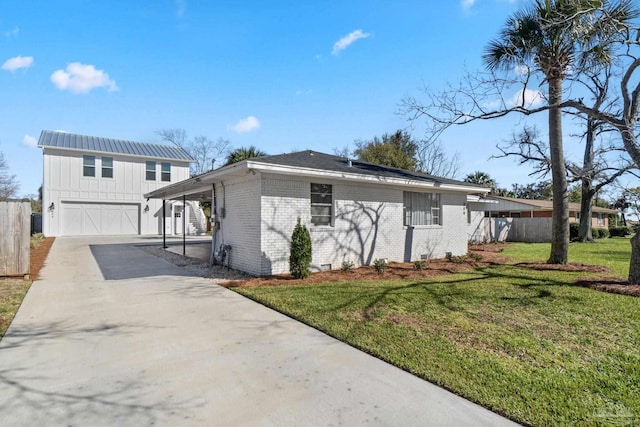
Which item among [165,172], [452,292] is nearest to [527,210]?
[452,292]

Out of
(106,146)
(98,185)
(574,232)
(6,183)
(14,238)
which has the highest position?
(106,146)

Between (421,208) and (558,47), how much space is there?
622 centimetres

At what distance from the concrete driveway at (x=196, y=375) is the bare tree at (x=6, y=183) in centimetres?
2833

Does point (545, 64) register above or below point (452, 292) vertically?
above

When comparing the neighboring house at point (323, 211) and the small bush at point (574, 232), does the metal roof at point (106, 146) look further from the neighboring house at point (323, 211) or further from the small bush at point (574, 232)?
the small bush at point (574, 232)

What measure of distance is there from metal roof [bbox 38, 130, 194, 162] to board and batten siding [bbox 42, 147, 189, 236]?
0.37 meters

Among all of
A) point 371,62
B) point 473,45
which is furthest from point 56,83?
point 473,45

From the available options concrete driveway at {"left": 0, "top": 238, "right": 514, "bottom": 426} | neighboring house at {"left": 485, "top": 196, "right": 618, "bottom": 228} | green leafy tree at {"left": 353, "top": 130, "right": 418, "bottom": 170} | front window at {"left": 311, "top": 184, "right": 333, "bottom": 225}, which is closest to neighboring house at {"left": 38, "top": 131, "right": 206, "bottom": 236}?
green leafy tree at {"left": 353, "top": 130, "right": 418, "bottom": 170}

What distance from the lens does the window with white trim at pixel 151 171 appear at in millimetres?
26000

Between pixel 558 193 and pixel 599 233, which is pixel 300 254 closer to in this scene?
pixel 558 193

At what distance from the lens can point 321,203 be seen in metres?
9.65

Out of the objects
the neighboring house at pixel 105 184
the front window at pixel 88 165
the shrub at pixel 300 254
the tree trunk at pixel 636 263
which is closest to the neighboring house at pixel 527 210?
the tree trunk at pixel 636 263

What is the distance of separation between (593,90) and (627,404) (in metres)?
9.85

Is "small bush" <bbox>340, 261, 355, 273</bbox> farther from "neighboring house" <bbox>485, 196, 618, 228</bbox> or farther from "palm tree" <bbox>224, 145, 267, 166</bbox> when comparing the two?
"neighboring house" <bbox>485, 196, 618, 228</bbox>
